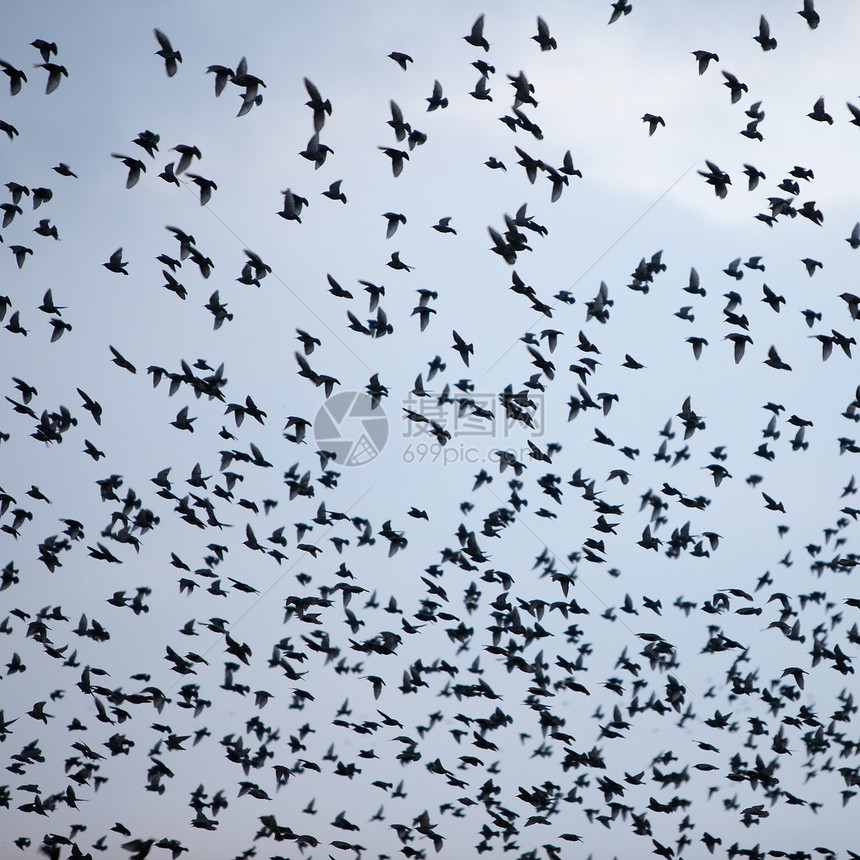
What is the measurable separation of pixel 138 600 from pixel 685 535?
19935mm

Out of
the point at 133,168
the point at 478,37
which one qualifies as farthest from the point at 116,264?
the point at 478,37

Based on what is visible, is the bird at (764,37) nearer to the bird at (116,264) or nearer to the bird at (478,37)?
the bird at (478,37)

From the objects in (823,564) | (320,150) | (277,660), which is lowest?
(277,660)

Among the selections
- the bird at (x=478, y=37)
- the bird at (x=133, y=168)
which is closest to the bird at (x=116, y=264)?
the bird at (x=133, y=168)

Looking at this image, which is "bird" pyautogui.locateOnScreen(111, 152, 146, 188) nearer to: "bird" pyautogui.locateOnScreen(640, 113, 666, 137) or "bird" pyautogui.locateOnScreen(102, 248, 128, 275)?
"bird" pyautogui.locateOnScreen(102, 248, 128, 275)

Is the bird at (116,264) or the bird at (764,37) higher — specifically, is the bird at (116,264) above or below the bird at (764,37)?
below

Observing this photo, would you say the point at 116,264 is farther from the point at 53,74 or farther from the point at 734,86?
the point at 734,86

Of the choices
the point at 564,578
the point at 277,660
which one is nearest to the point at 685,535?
the point at 564,578

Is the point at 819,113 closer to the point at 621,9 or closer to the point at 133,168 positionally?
the point at 621,9

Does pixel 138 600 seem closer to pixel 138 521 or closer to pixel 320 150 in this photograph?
pixel 138 521

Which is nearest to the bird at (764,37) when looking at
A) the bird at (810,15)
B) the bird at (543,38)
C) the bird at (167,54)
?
the bird at (810,15)

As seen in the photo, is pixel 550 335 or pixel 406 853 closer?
pixel 550 335

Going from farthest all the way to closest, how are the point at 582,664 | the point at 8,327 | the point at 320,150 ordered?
the point at 582,664
the point at 8,327
the point at 320,150

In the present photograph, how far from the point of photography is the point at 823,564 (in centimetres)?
3638
